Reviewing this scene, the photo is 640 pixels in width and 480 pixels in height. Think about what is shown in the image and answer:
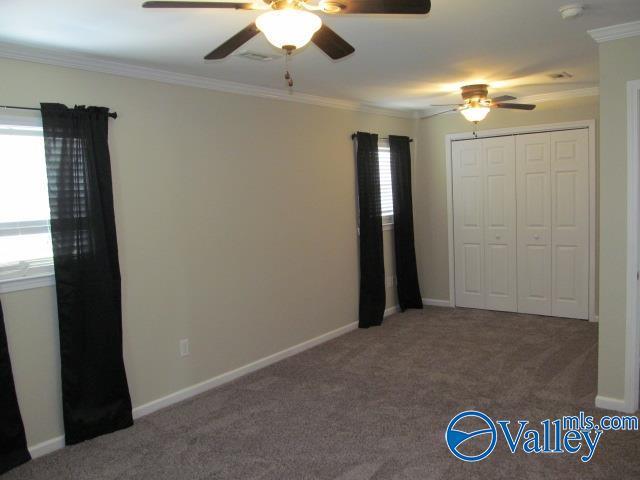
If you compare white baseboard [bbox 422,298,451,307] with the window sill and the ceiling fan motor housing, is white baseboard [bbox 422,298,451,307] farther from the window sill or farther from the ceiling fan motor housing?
the window sill

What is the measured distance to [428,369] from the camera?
419 cm

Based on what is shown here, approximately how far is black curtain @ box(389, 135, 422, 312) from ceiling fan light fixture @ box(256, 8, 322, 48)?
4.20 meters

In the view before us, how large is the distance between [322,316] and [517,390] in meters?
2.01

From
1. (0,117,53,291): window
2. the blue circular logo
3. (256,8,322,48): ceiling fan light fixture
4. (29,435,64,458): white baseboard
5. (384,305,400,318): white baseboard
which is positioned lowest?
the blue circular logo

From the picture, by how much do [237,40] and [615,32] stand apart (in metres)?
2.37

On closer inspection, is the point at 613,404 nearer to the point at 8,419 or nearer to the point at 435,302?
the point at 435,302

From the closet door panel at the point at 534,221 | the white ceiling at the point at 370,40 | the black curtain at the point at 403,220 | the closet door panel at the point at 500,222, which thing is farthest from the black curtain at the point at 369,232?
the closet door panel at the point at 534,221

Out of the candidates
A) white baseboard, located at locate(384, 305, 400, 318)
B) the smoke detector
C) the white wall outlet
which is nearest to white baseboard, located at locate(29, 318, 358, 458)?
the white wall outlet

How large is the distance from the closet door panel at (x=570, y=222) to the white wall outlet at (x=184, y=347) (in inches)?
156

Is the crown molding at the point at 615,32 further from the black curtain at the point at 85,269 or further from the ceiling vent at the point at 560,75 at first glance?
the black curtain at the point at 85,269

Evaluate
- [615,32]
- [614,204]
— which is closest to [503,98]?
[615,32]

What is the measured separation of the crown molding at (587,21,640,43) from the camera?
298cm

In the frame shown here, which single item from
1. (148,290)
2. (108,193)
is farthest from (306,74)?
(148,290)

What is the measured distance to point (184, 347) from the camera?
3814 mm
